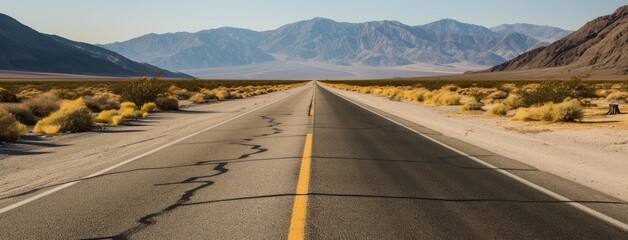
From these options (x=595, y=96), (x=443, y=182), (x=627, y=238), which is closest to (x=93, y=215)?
(x=443, y=182)

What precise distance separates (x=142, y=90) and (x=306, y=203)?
2445 cm

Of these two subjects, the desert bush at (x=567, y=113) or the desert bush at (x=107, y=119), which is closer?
the desert bush at (x=567, y=113)

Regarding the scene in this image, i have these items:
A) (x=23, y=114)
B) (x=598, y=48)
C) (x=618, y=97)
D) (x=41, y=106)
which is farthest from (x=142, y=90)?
(x=598, y=48)

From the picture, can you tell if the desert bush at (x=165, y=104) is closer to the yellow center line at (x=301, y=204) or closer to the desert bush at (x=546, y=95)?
the desert bush at (x=546, y=95)

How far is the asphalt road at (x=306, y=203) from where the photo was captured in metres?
4.96

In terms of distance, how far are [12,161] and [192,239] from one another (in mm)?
7489

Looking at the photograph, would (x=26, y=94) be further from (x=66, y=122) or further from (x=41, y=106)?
(x=66, y=122)

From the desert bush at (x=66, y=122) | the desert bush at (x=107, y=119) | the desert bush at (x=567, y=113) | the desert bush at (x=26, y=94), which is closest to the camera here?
the desert bush at (x=66, y=122)

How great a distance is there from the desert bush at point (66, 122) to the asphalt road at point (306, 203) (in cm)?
731

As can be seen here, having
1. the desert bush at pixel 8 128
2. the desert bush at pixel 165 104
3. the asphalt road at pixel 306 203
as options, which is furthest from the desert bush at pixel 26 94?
the asphalt road at pixel 306 203

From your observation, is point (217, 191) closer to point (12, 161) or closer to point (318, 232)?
point (318, 232)

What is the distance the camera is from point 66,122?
1602cm

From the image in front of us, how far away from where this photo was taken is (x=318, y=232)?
486 cm

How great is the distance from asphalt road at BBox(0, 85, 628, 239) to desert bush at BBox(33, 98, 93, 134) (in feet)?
24.0
